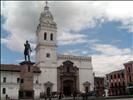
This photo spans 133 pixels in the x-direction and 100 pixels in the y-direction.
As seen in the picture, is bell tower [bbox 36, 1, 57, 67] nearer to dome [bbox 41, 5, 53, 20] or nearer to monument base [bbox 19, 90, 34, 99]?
dome [bbox 41, 5, 53, 20]

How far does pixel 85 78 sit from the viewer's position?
61812 mm

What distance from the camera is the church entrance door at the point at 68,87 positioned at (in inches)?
2332

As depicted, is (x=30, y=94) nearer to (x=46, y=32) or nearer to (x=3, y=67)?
(x=3, y=67)

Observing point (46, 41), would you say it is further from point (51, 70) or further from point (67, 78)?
point (67, 78)

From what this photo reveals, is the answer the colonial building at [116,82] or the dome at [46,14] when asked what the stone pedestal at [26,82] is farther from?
the colonial building at [116,82]

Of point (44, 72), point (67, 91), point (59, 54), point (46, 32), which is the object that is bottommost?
point (67, 91)

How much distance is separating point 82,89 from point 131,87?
11456mm

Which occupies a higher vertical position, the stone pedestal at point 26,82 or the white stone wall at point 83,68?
the white stone wall at point 83,68

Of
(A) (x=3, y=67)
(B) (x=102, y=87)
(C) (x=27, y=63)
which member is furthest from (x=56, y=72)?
(C) (x=27, y=63)

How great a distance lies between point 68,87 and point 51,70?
615 cm

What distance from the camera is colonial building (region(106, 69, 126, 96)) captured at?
65.2 m

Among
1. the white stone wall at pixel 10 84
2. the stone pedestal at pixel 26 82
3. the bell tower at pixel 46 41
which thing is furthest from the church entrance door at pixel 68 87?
the stone pedestal at pixel 26 82

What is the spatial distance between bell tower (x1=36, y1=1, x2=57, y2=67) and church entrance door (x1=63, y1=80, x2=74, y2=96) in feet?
18.3

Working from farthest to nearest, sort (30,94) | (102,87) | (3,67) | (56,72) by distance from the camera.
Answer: (102,87) → (56,72) → (3,67) → (30,94)
